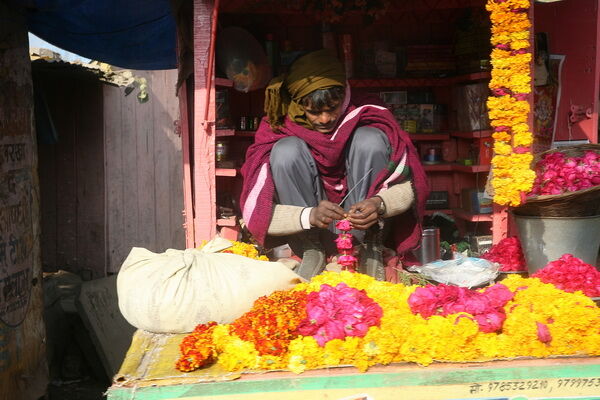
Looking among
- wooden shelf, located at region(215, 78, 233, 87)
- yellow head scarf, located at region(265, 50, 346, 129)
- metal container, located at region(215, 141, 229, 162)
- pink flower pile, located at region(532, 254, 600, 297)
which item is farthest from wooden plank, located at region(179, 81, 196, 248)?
pink flower pile, located at region(532, 254, 600, 297)

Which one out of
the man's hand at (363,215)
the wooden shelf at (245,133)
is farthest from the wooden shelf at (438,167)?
the man's hand at (363,215)

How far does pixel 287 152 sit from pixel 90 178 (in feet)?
16.2

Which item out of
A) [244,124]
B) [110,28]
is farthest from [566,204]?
[110,28]

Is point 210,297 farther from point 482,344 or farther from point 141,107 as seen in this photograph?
point 141,107

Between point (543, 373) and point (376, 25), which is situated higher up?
point (376, 25)

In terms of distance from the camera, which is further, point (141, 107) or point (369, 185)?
point (141, 107)

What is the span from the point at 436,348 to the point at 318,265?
136 centimetres

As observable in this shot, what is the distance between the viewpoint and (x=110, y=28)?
20.4 ft

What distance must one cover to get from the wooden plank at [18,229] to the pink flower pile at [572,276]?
3040 mm

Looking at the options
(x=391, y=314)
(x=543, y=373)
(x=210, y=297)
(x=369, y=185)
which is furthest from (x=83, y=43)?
(x=543, y=373)

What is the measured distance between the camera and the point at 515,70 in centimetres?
379

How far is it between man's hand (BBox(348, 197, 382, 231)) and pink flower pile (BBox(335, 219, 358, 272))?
40 mm

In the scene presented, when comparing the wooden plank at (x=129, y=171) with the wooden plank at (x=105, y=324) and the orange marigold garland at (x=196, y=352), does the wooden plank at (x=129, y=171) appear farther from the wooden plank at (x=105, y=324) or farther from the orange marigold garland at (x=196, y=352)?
the orange marigold garland at (x=196, y=352)

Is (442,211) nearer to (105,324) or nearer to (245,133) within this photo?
(245,133)
